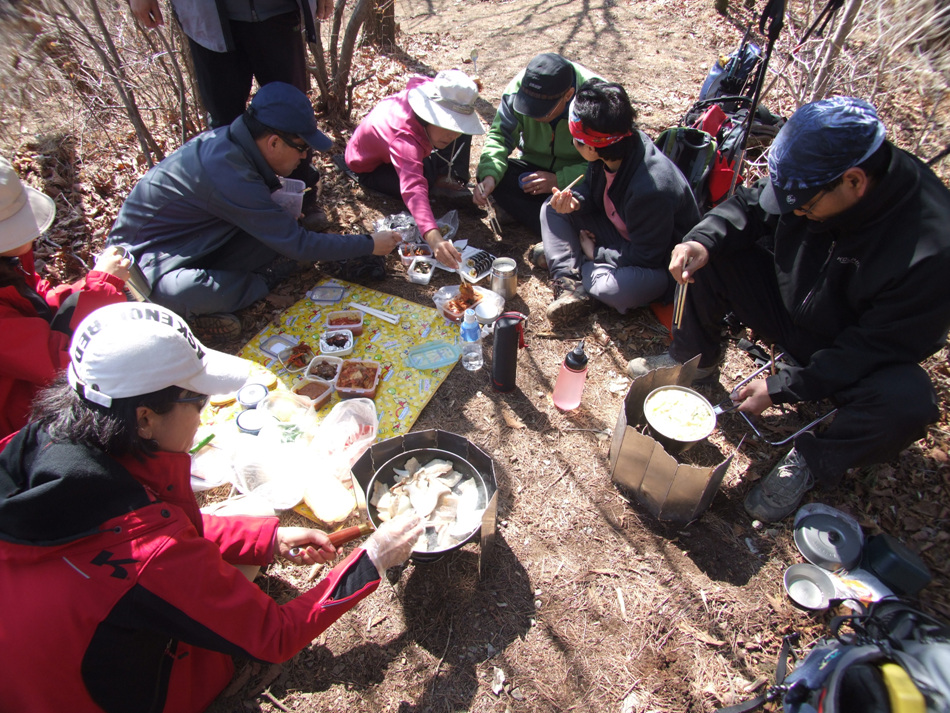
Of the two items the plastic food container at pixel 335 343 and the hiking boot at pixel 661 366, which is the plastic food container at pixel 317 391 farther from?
the hiking boot at pixel 661 366

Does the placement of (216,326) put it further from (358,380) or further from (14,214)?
(14,214)

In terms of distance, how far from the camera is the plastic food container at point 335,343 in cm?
363

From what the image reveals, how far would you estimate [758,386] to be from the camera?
9.21 feet

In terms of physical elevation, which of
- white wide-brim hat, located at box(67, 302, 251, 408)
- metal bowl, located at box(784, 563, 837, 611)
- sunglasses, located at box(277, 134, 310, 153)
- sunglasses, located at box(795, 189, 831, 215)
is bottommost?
metal bowl, located at box(784, 563, 837, 611)

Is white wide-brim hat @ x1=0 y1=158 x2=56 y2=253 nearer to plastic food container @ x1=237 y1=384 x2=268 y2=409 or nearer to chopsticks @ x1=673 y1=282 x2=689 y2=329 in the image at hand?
plastic food container @ x1=237 y1=384 x2=268 y2=409

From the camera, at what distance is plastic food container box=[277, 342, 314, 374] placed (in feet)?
11.9

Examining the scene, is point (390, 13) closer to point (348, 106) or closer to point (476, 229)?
point (348, 106)

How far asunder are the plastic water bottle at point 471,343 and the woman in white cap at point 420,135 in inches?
26.1

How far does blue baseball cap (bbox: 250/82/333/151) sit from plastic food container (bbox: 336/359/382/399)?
5.33 feet

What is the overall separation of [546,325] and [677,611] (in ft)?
7.23

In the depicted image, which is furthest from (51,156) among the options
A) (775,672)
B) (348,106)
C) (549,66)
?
(775,672)

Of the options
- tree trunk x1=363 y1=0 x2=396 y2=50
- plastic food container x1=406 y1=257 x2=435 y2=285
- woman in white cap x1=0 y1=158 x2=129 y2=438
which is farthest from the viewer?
tree trunk x1=363 y1=0 x2=396 y2=50

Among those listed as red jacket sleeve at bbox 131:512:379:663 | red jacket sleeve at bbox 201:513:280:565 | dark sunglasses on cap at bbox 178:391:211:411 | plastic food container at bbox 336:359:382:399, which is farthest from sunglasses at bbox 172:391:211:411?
plastic food container at bbox 336:359:382:399

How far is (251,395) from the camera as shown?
10.8ft
